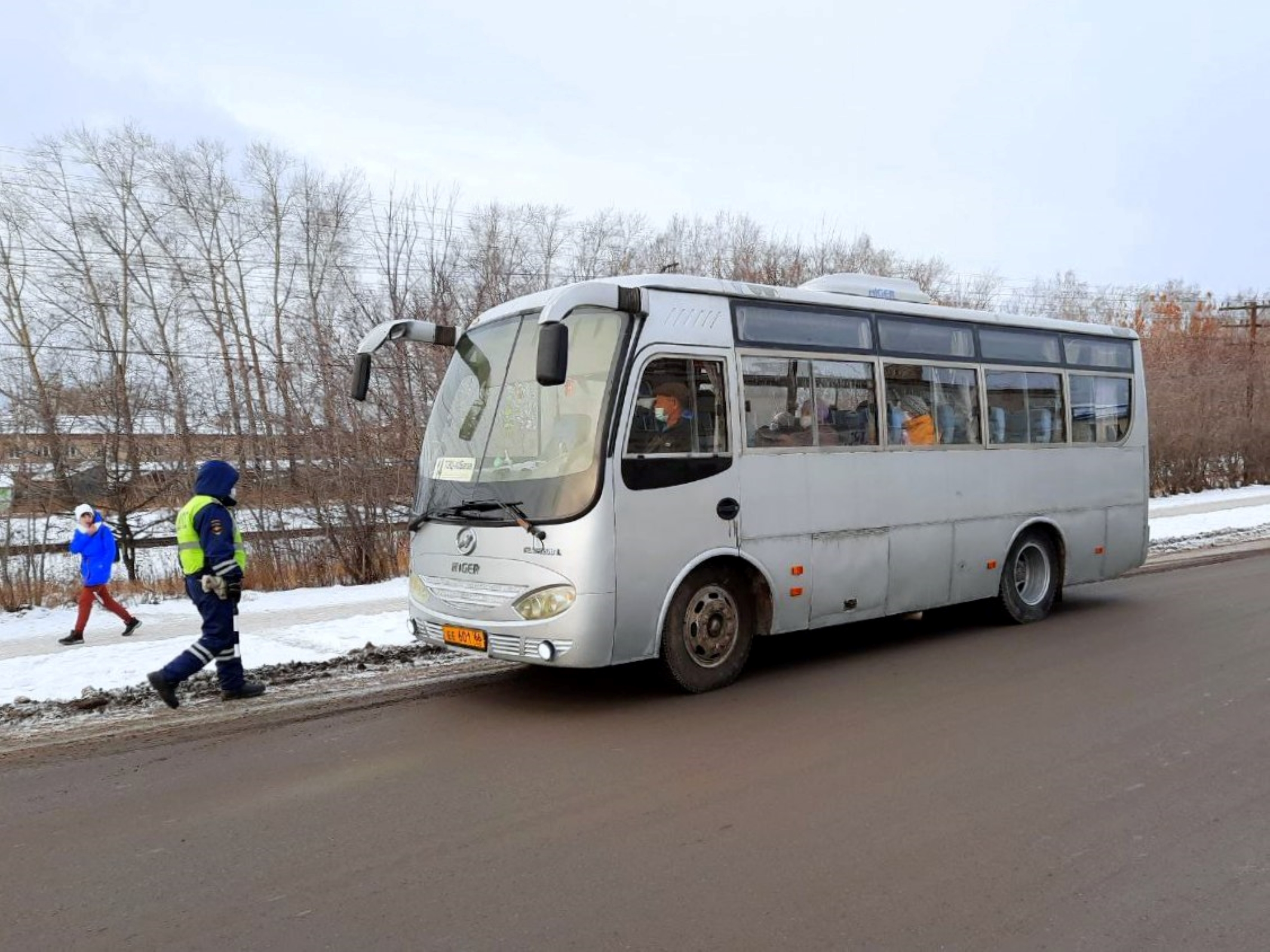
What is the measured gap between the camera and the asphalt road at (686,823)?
359cm

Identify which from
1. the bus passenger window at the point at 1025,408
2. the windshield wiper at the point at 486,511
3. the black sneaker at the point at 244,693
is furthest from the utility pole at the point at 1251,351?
the black sneaker at the point at 244,693

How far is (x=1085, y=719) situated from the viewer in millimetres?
6172

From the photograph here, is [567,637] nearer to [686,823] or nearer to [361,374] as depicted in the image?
[686,823]

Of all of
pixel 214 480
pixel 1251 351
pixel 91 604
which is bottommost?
pixel 91 604

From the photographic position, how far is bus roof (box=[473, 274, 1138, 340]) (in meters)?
6.97

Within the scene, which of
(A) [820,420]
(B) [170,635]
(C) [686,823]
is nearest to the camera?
(C) [686,823]

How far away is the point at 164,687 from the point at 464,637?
2253 millimetres

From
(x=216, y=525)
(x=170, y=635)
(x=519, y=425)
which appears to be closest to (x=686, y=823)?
(x=519, y=425)

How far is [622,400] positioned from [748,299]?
63.3 inches

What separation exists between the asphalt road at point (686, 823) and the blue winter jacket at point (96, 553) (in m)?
5.26

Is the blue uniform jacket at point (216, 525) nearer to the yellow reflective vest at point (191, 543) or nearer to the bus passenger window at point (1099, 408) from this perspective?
the yellow reflective vest at point (191, 543)

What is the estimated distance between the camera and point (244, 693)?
7.34 m

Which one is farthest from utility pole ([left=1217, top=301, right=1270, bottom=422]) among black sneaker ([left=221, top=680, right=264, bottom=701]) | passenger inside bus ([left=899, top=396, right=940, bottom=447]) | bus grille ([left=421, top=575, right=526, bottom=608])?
black sneaker ([left=221, top=680, right=264, bottom=701])

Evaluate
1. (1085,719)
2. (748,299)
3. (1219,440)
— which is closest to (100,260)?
(748,299)
